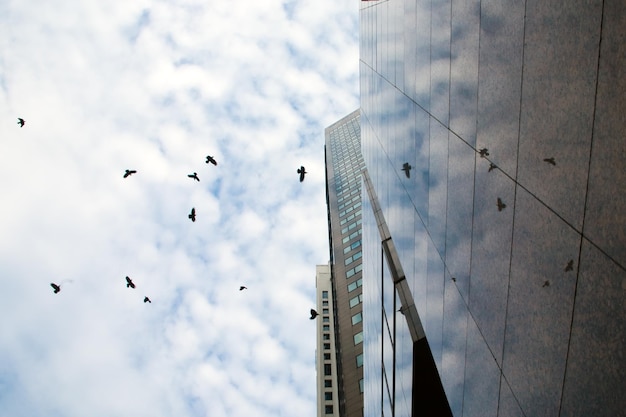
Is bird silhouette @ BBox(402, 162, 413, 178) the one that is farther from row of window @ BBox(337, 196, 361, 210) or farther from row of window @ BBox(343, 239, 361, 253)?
row of window @ BBox(337, 196, 361, 210)

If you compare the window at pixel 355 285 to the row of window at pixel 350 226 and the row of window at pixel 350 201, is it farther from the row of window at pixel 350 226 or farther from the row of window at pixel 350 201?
the row of window at pixel 350 201

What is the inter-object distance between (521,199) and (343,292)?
55216mm

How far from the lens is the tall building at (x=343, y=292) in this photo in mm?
50125

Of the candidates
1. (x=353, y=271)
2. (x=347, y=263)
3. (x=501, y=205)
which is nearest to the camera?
(x=501, y=205)

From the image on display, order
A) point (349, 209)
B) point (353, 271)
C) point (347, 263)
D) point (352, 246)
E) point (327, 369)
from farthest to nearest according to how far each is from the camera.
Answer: point (349, 209), point (327, 369), point (352, 246), point (347, 263), point (353, 271)

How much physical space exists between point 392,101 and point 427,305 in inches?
297

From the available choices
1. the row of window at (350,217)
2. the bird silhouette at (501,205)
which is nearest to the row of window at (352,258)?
the row of window at (350,217)

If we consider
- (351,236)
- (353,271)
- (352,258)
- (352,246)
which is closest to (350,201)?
(351,236)

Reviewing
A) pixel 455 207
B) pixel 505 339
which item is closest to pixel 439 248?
pixel 455 207

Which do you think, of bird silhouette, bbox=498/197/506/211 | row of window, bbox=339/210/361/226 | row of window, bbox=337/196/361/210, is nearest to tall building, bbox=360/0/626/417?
bird silhouette, bbox=498/197/506/211

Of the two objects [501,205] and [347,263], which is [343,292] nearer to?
[347,263]

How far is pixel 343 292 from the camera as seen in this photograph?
197ft

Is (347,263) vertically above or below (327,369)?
above

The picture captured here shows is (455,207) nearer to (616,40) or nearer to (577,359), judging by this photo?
(577,359)
